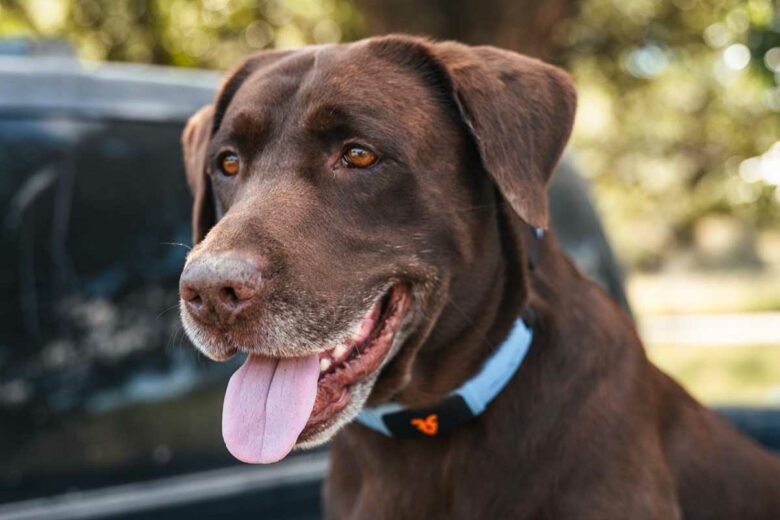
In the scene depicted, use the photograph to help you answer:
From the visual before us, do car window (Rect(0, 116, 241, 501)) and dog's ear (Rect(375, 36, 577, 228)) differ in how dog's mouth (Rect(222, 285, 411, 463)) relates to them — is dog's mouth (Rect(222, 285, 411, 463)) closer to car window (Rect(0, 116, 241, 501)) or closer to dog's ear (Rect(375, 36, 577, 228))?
dog's ear (Rect(375, 36, 577, 228))

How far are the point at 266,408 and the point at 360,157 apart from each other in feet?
2.12

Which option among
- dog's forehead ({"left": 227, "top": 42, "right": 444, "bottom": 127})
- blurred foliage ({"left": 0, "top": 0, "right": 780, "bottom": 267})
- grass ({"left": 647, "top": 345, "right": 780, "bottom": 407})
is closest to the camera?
dog's forehead ({"left": 227, "top": 42, "right": 444, "bottom": 127})

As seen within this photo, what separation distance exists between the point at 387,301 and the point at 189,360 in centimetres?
78

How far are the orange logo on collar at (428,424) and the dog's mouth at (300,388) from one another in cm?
22

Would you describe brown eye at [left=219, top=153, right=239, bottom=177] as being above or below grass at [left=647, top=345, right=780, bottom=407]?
above

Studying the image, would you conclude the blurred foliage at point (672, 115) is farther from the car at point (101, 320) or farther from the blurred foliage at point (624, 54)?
the car at point (101, 320)

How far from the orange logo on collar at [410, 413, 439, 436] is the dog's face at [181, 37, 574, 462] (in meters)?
0.10

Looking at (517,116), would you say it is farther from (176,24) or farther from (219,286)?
(176,24)

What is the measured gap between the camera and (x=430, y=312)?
2.67 metres

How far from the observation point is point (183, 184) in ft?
10.8

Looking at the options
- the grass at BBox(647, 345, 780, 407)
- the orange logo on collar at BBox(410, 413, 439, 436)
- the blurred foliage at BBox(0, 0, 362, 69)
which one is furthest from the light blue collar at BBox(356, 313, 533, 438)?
the blurred foliage at BBox(0, 0, 362, 69)

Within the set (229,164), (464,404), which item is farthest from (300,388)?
(229,164)

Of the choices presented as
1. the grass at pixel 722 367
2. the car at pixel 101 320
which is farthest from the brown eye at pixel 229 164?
the grass at pixel 722 367

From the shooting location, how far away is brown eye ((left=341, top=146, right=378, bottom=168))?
2.58 meters
